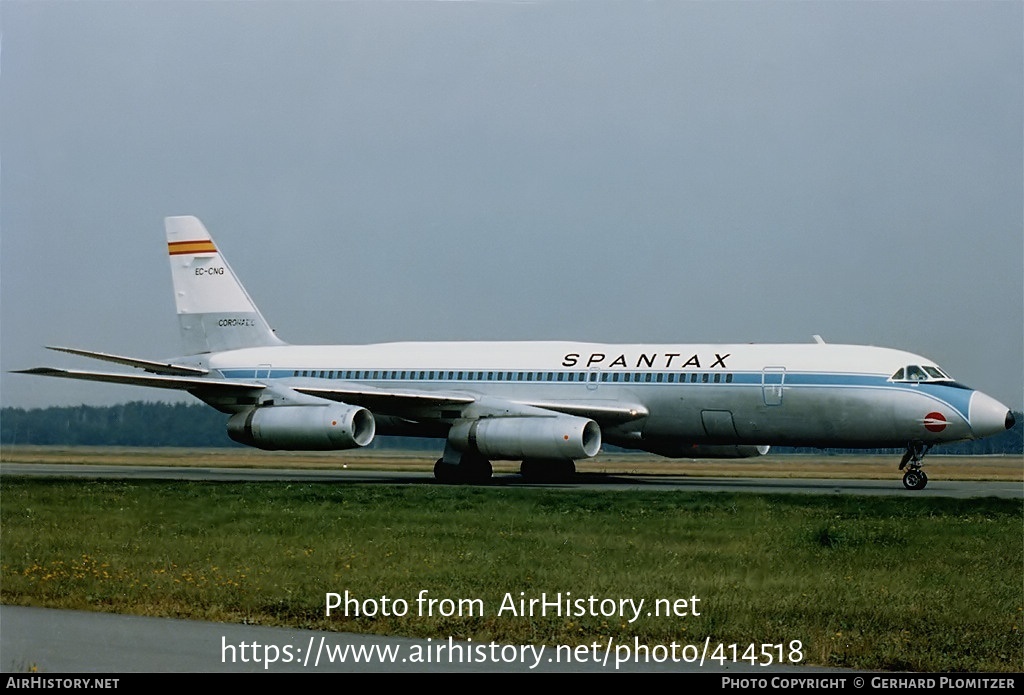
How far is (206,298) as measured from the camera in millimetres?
40844

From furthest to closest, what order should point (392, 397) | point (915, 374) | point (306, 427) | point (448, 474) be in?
point (448, 474) → point (392, 397) → point (306, 427) → point (915, 374)

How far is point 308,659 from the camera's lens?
9336 millimetres

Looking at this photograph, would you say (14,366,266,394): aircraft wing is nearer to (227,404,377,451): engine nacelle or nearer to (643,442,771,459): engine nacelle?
(227,404,377,451): engine nacelle

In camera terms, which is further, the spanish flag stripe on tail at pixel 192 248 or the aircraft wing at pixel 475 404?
the spanish flag stripe on tail at pixel 192 248

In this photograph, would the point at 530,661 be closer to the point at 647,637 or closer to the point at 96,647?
the point at 647,637

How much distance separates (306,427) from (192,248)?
12205mm

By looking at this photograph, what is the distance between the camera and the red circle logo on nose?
2872 centimetres

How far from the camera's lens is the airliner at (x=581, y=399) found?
2942 cm

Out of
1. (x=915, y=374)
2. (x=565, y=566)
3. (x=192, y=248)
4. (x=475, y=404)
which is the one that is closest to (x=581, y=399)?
(x=475, y=404)

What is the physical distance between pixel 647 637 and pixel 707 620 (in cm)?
92

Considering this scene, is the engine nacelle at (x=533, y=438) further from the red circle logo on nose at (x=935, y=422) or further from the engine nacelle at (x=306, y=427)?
the red circle logo on nose at (x=935, y=422)

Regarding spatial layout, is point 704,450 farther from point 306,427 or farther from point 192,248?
point 192,248

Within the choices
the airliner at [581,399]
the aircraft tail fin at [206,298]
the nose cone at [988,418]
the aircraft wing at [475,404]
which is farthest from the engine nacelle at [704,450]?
the aircraft tail fin at [206,298]

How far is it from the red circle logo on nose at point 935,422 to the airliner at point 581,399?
0.10 ft
